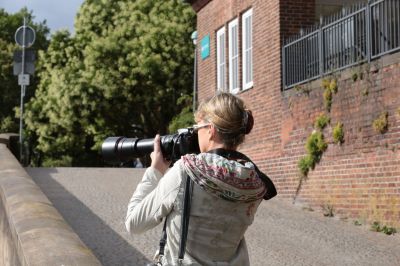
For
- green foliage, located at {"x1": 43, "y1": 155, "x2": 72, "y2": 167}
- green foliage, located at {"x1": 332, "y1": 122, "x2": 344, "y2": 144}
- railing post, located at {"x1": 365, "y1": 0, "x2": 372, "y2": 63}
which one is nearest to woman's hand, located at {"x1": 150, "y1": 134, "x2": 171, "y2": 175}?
railing post, located at {"x1": 365, "y1": 0, "x2": 372, "y2": 63}

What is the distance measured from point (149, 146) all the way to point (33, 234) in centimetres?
195

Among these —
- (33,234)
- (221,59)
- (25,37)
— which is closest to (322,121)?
(221,59)

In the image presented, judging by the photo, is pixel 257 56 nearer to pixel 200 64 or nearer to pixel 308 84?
pixel 308 84

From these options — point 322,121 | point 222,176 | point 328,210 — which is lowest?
point 328,210

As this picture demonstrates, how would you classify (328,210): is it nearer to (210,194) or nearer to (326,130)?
(326,130)

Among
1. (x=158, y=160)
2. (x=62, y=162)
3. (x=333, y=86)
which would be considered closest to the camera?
(x=158, y=160)

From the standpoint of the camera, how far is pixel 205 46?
20.1 metres

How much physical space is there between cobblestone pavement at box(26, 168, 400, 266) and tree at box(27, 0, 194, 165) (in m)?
19.4

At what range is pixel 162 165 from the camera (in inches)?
141

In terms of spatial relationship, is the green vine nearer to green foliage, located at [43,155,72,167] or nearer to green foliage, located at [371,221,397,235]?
green foliage, located at [371,221,397,235]

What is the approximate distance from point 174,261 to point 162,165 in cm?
42

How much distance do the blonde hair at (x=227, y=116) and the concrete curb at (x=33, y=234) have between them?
1.24m

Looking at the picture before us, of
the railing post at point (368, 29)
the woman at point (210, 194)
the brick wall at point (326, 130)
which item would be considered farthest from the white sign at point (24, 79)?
the woman at point (210, 194)

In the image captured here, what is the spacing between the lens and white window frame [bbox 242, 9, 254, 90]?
685 inches
